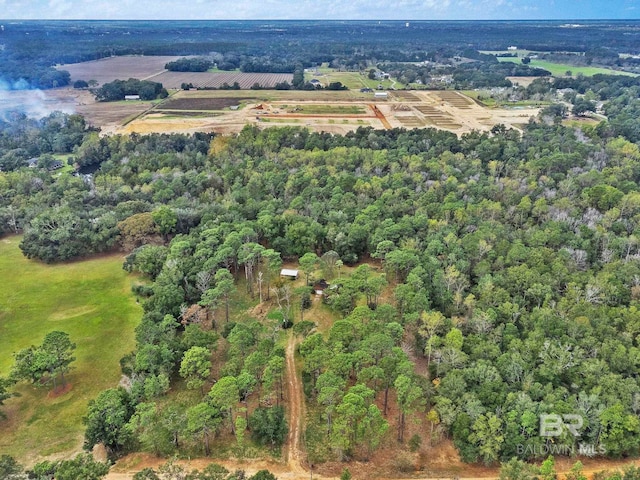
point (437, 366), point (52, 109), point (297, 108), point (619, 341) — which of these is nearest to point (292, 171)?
point (437, 366)

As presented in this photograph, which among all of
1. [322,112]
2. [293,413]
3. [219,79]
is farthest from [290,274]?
[219,79]

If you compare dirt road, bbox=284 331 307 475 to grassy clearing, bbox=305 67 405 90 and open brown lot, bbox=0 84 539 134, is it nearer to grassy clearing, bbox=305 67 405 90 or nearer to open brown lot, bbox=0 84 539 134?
open brown lot, bbox=0 84 539 134

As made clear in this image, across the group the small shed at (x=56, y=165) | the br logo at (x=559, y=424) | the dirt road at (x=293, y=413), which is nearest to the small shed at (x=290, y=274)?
the dirt road at (x=293, y=413)

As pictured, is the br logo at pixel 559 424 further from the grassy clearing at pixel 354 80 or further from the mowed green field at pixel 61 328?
the grassy clearing at pixel 354 80

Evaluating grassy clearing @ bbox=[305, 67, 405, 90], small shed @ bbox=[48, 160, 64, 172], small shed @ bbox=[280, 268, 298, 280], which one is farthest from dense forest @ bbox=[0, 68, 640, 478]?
grassy clearing @ bbox=[305, 67, 405, 90]

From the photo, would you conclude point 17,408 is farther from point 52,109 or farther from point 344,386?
point 52,109

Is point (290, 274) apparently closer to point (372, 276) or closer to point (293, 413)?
point (372, 276)
